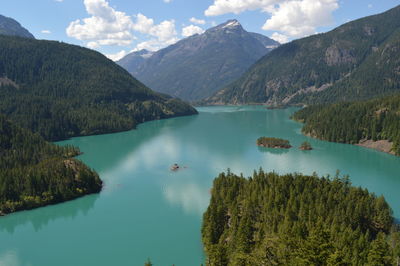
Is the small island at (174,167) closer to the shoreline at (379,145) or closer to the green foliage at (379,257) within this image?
the green foliage at (379,257)

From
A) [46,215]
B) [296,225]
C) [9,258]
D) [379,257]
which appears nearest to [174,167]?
[46,215]

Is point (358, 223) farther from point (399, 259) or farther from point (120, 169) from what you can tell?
→ point (120, 169)

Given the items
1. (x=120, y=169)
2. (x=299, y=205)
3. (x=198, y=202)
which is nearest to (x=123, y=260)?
(x=198, y=202)

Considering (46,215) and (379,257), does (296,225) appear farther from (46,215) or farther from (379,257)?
(46,215)

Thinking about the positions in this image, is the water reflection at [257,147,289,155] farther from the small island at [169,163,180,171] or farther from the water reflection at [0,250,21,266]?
the water reflection at [0,250,21,266]

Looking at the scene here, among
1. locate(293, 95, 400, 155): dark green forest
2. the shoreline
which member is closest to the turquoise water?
the shoreline
